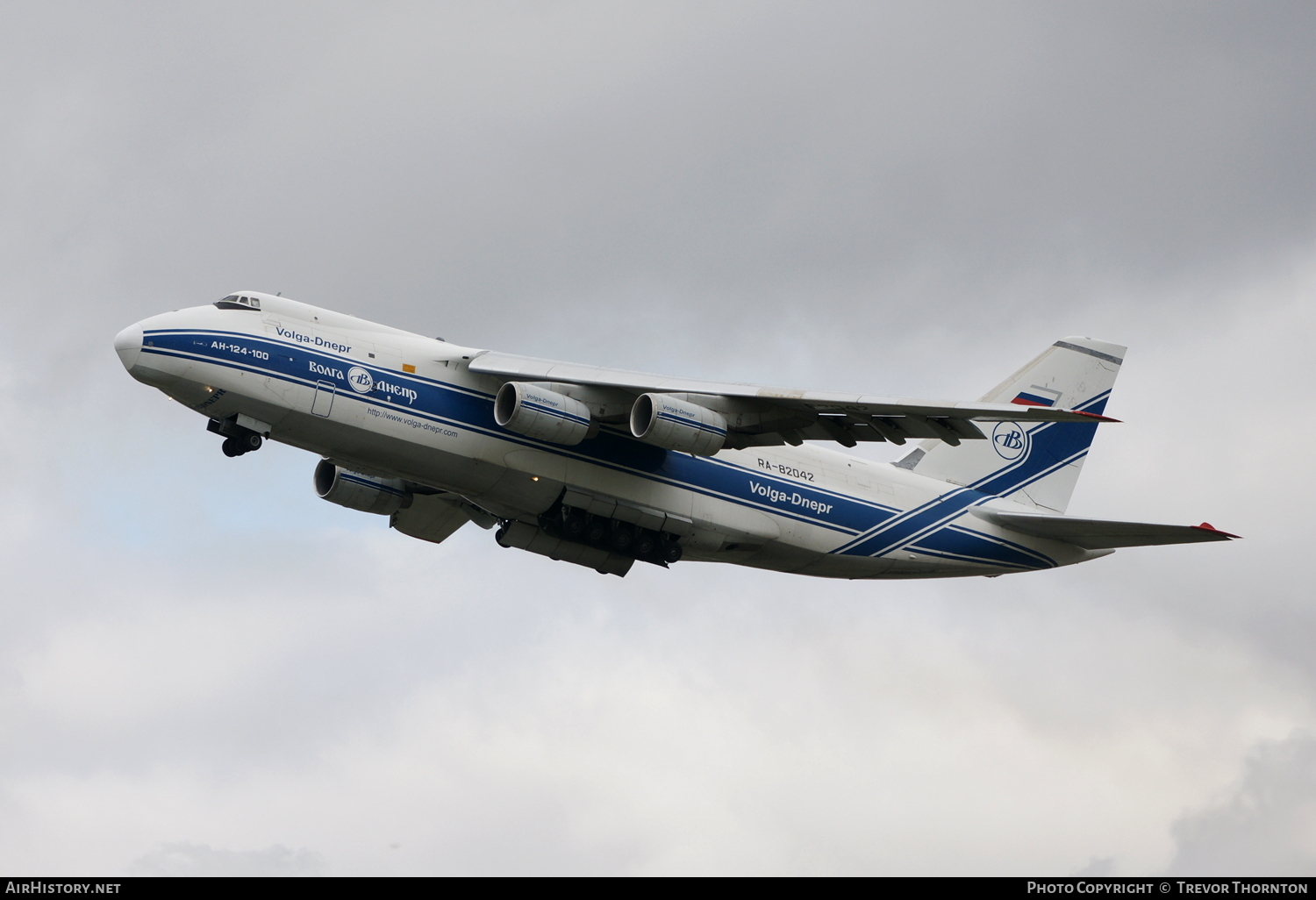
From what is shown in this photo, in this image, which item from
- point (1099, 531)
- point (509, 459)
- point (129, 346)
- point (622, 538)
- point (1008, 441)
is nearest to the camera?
point (129, 346)

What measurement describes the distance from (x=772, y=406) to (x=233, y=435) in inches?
294

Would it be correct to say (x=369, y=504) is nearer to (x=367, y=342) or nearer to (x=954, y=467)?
(x=367, y=342)

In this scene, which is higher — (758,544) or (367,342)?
(367,342)


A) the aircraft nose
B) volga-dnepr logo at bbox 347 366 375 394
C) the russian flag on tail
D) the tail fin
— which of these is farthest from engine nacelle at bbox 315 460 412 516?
the russian flag on tail

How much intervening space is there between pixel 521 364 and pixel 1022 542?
9.43 m

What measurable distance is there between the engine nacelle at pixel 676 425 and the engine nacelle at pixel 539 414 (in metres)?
0.84

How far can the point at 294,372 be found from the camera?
19672 millimetres

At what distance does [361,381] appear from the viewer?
20031 mm

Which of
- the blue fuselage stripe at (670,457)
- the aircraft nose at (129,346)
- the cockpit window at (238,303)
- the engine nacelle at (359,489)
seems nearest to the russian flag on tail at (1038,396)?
the blue fuselage stripe at (670,457)

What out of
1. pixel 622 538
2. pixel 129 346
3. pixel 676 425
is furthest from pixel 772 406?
pixel 129 346

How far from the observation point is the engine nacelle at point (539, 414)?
20.0m

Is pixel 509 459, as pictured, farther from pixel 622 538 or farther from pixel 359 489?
pixel 359 489
